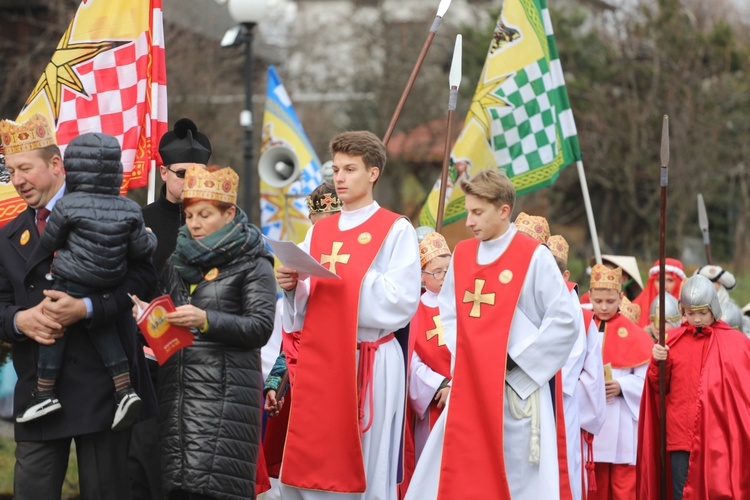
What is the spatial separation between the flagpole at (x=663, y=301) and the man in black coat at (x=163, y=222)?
2697 mm

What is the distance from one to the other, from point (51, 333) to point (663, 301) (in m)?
3.95

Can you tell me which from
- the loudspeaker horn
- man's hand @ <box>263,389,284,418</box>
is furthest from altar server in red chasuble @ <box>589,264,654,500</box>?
the loudspeaker horn

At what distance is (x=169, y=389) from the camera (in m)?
5.57

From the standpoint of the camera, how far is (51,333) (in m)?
5.36

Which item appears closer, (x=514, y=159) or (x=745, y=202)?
(x=514, y=159)

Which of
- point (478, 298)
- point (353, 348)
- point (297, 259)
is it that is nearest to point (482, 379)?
point (478, 298)

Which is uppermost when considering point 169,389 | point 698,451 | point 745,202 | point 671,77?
point 671,77

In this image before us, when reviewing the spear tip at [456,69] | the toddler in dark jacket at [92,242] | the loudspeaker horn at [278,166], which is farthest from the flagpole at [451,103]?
the loudspeaker horn at [278,166]

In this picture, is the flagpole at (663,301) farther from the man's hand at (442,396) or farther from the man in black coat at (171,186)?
the man in black coat at (171,186)

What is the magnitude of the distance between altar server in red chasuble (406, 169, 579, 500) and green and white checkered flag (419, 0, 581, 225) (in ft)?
12.7

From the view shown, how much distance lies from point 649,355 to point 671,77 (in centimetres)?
1896

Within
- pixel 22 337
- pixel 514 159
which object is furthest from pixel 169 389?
pixel 514 159

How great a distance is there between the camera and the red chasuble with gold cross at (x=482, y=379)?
Answer: 247 inches

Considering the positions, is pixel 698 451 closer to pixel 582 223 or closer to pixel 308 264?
pixel 308 264
